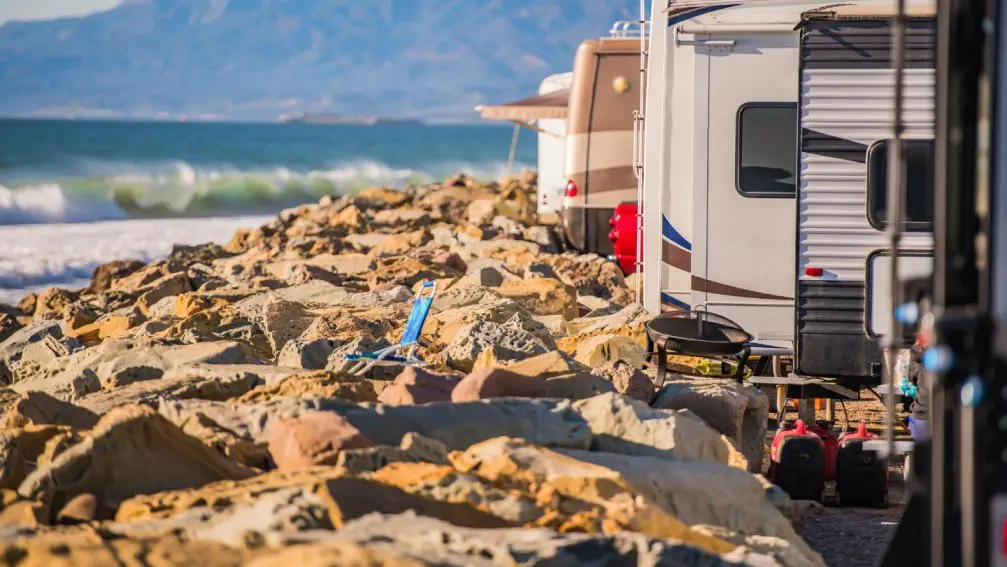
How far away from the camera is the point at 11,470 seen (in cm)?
512

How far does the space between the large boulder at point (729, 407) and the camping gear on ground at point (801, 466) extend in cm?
25

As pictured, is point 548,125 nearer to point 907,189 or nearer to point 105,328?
point 105,328

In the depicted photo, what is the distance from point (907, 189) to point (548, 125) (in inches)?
539

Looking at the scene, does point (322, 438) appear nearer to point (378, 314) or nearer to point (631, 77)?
point (378, 314)

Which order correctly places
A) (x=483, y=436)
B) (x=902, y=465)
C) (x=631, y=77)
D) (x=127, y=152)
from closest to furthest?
(x=483, y=436), (x=902, y=465), (x=631, y=77), (x=127, y=152)

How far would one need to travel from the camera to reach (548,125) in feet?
70.5

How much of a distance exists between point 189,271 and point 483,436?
11589 mm

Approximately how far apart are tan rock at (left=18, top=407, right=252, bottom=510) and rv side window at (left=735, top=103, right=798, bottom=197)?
4608 mm

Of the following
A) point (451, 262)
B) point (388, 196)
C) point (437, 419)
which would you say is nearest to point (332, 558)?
point (437, 419)

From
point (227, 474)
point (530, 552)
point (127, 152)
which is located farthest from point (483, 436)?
point (127, 152)

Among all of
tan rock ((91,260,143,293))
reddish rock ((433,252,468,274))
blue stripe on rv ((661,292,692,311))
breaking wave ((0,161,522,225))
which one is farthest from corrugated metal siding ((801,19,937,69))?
breaking wave ((0,161,522,225))

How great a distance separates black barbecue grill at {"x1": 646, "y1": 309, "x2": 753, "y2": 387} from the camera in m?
7.73

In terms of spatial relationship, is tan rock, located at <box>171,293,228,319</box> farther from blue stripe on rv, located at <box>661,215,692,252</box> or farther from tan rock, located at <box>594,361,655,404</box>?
tan rock, located at <box>594,361,655,404</box>

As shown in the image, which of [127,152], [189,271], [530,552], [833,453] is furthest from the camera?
[127,152]
